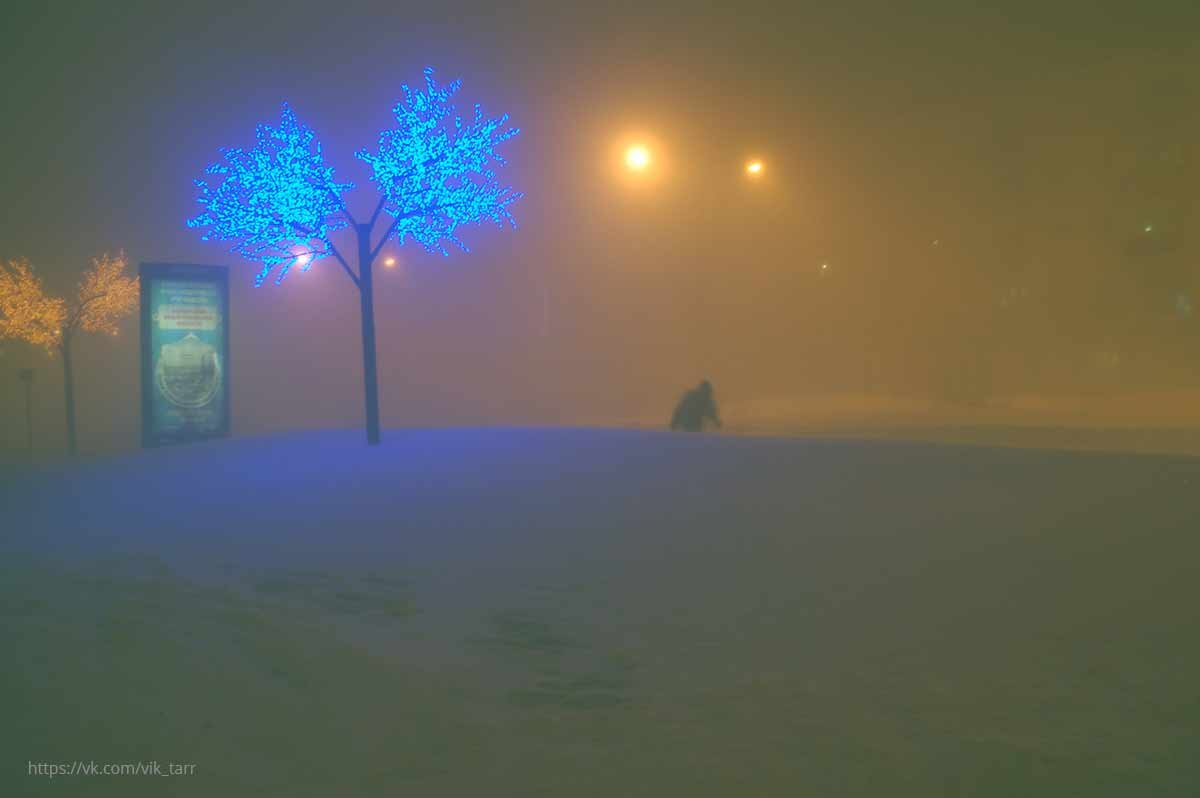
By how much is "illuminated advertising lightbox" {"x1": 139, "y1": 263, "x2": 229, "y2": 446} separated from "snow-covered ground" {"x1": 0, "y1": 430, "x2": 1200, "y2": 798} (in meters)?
8.84

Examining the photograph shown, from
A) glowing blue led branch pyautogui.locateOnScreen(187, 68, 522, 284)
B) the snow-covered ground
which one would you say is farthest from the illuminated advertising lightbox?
the snow-covered ground

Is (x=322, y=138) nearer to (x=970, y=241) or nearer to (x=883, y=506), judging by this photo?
(x=970, y=241)

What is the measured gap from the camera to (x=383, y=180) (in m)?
16.5

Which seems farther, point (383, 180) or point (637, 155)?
point (637, 155)

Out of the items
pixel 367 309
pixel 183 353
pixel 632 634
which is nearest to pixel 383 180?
pixel 367 309

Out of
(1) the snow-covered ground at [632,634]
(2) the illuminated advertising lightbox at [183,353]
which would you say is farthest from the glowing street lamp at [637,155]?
(1) the snow-covered ground at [632,634]

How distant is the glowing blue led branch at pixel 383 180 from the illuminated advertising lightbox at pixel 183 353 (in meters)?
4.17

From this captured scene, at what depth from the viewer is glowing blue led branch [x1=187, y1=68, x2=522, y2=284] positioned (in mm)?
16266

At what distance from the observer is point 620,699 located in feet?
18.1

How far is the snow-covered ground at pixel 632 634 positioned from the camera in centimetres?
453

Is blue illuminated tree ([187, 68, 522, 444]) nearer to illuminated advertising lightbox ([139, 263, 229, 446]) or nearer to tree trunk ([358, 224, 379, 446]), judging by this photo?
tree trunk ([358, 224, 379, 446])

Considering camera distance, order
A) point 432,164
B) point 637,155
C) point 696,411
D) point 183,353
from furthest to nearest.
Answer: point 637,155 < point 696,411 < point 183,353 < point 432,164

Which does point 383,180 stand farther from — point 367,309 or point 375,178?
point 367,309

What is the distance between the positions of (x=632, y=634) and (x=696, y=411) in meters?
14.2
